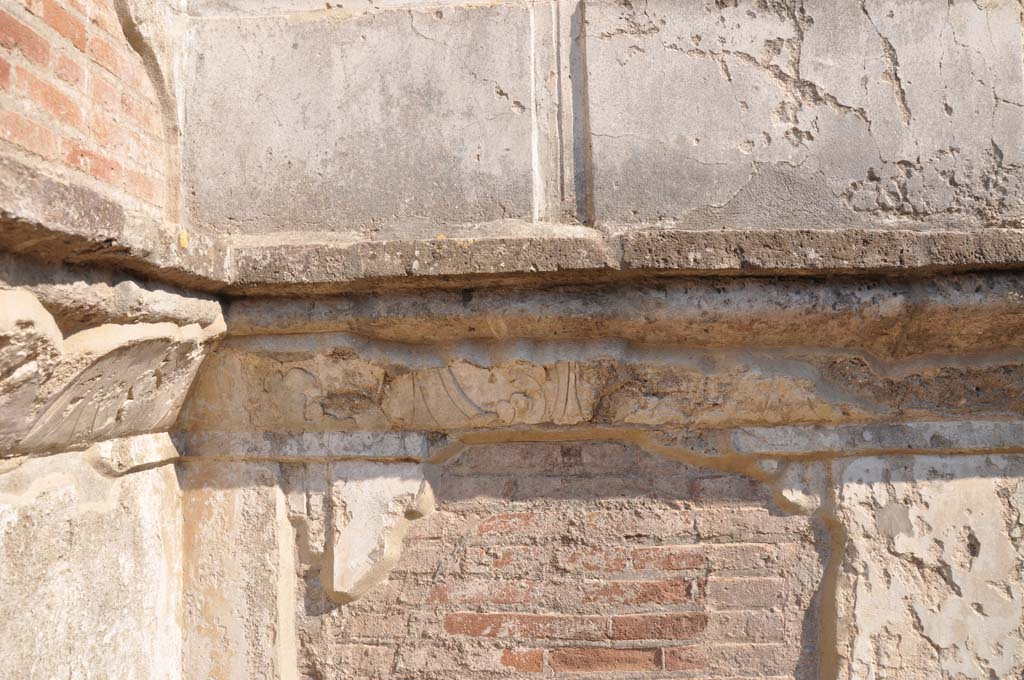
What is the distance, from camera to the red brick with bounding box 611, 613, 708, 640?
2.18 meters

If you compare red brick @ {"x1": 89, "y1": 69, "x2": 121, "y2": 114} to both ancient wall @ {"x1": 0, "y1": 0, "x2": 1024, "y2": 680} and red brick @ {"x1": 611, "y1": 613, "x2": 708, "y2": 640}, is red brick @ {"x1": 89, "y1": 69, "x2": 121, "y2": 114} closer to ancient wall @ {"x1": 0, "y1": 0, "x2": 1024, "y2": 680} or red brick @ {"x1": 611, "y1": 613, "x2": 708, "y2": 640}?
ancient wall @ {"x1": 0, "y1": 0, "x2": 1024, "y2": 680}

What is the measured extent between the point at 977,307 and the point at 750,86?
2.65 feet

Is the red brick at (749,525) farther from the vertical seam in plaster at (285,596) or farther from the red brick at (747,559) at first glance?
the vertical seam in plaster at (285,596)

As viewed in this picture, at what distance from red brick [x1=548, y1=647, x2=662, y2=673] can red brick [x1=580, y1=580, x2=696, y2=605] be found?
14 centimetres

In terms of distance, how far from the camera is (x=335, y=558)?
7.16 ft

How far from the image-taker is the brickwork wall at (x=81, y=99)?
5.06ft

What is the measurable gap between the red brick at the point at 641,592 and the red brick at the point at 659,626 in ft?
0.14

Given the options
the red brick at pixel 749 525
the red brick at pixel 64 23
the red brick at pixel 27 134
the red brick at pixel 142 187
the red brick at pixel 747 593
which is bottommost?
the red brick at pixel 747 593

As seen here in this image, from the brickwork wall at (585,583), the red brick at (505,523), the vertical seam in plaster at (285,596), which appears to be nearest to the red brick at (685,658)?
the brickwork wall at (585,583)

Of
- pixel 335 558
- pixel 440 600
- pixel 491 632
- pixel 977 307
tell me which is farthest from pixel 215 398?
pixel 977 307

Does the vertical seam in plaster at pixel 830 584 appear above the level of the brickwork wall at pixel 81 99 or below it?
below

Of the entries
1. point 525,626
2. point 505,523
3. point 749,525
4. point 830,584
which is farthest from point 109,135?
point 830,584

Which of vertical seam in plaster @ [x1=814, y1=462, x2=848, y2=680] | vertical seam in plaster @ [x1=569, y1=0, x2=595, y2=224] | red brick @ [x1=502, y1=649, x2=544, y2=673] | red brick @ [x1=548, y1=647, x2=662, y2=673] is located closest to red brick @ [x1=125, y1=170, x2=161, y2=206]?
vertical seam in plaster @ [x1=569, y1=0, x2=595, y2=224]

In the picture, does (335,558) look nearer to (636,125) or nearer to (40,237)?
(40,237)
